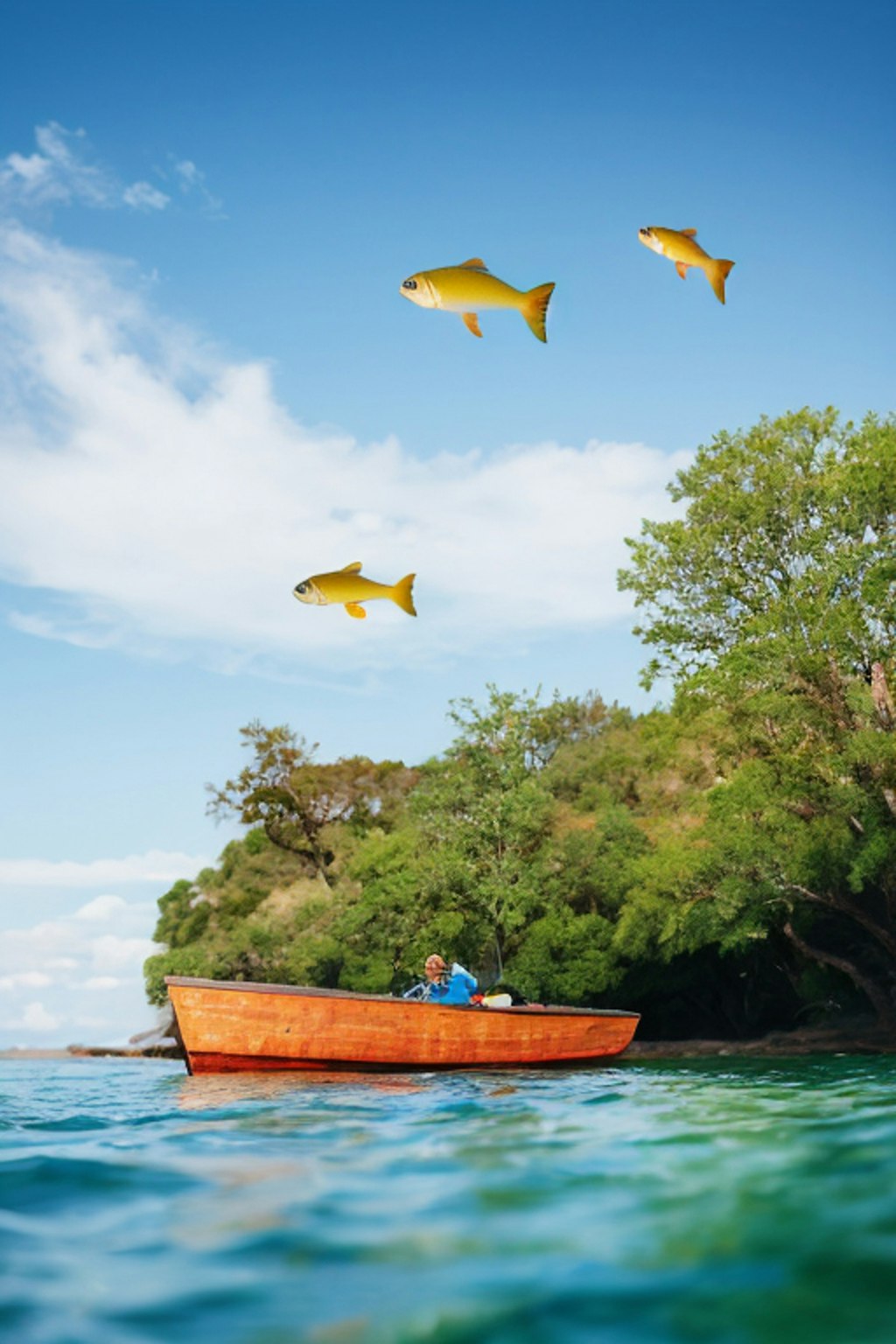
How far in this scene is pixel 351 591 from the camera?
9.89m

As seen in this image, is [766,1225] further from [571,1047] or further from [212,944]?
[212,944]

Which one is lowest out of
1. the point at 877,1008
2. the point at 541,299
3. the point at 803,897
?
the point at 877,1008

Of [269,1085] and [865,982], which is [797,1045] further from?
[269,1085]

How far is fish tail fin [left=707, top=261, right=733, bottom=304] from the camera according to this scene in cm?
1083

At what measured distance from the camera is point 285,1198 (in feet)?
11.6

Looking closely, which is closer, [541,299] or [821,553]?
[541,299]

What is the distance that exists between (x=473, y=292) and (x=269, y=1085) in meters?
8.48

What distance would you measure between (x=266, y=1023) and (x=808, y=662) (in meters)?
11.9

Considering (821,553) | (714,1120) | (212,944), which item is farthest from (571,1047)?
(212,944)

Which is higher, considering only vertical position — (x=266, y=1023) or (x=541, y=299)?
(x=541, y=299)

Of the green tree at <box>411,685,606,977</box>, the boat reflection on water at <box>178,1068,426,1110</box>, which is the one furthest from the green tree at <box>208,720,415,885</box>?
the boat reflection on water at <box>178,1068,426,1110</box>

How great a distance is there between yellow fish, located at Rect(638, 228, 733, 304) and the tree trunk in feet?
53.1

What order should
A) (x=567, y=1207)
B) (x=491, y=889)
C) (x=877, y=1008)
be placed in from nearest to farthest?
(x=567, y=1207), (x=877, y=1008), (x=491, y=889)

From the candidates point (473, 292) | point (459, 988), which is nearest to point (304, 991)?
point (459, 988)
